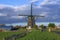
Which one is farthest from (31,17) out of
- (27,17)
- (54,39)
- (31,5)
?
(54,39)

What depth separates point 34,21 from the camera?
7625cm

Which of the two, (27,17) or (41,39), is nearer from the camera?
(41,39)

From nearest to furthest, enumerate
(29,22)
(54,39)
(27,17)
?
(54,39), (29,22), (27,17)

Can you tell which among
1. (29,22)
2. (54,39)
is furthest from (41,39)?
(29,22)

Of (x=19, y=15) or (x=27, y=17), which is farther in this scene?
(x=19, y=15)

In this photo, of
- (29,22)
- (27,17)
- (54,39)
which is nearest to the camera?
(54,39)

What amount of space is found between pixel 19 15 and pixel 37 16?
8.11 metres

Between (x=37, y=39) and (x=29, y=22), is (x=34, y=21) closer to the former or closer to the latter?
(x=29, y=22)

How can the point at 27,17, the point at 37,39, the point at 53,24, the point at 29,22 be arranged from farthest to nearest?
1. the point at 53,24
2. the point at 27,17
3. the point at 29,22
4. the point at 37,39

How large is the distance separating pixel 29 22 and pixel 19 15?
12631 mm

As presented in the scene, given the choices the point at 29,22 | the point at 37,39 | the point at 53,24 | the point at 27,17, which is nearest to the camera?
the point at 37,39

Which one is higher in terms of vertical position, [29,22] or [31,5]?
[31,5]

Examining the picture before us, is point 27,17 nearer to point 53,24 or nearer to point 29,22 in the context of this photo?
point 29,22

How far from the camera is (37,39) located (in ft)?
90.6
